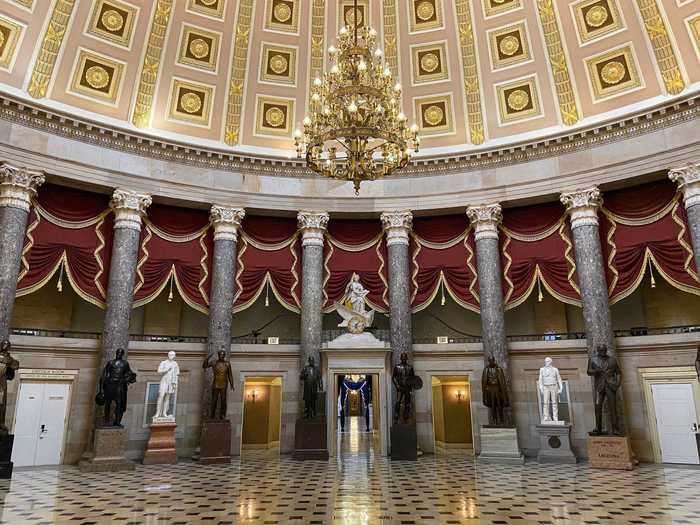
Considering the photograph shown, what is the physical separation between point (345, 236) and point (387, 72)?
8707mm

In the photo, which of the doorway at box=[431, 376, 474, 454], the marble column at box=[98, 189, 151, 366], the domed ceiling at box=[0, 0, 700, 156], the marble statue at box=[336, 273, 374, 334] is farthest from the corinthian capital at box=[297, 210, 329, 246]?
the doorway at box=[431, 376, 474, 454]

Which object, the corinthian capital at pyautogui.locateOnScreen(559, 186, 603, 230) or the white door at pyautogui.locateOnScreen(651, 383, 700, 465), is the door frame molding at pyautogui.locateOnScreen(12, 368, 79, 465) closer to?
the corinthian capital at pyautogui.locateOnScreen(559, 186, 603, 230)

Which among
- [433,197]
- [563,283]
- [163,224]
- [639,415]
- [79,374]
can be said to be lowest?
[639,415]

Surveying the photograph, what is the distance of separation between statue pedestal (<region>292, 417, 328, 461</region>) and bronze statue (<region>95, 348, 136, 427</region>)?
182 inches

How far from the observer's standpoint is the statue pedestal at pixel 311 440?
1458cm

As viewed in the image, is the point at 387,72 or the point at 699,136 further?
the point at 699,136

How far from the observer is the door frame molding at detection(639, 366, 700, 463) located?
14.1m

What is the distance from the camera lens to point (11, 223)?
45.4 ft

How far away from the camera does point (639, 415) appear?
14.6 meters

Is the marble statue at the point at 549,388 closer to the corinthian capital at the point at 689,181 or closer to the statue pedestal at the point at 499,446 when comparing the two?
the statue pedestal at the point at 499,446

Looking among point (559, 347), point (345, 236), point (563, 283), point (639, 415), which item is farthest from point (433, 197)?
point (639, 415)

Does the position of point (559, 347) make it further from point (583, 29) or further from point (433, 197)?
point (583, 29)

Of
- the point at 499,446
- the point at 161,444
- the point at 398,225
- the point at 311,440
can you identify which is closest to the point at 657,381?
the point at 499,446

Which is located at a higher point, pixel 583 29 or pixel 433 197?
pixel 583 29
